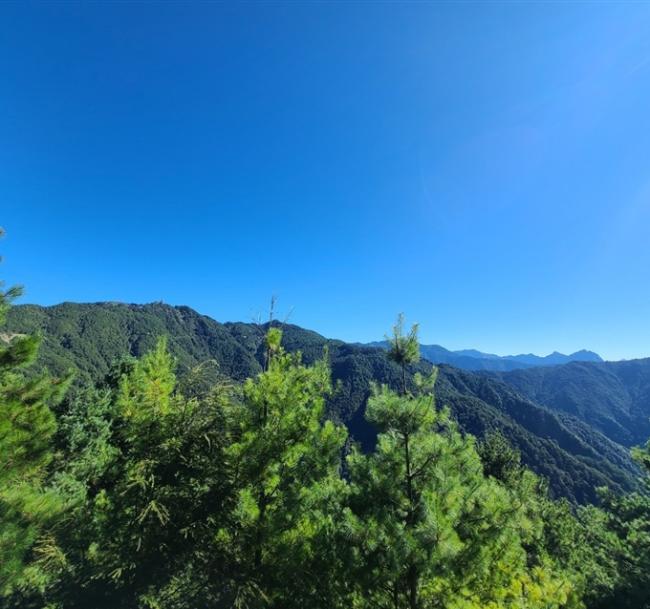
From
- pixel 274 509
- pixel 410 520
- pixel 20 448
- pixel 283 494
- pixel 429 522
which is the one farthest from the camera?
pixel 283 494

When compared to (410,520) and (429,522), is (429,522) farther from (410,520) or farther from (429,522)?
(410,520)

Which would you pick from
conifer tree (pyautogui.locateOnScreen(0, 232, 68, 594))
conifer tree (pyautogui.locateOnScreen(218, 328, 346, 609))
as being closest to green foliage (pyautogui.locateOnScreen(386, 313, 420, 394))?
conifer tree (pyautogui.locateOnScreen(218, 328, 346, 609))

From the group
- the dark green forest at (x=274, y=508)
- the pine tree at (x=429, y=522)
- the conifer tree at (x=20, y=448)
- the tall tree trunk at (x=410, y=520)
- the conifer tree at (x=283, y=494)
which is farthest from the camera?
the conifer tree at (x=283, y=494)

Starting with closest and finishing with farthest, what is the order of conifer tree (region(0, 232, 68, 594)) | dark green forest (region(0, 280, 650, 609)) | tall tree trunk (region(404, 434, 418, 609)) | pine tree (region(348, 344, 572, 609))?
pine tree (region(348, 344, 572, 609)) < tall tree trunk (region(404, 434, 418, 609)) < dark green forest (region(0, 280, 650, 609)) < conifer tree (region(0, 232, 68, 594))

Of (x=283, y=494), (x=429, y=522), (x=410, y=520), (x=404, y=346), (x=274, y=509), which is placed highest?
(x=404, y=346)

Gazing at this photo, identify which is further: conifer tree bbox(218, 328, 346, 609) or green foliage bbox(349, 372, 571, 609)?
conifer tree bbox(218, 328, 346, 609)

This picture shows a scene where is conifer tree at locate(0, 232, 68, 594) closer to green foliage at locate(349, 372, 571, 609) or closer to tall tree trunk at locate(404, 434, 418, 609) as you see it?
green foliage at locate(349, 372, 571, 609)

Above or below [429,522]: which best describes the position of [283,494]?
below

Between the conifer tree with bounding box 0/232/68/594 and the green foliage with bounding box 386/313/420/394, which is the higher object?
the green foliage with bounding box 386/313/420/394

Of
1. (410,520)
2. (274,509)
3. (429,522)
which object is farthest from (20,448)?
(429,522)

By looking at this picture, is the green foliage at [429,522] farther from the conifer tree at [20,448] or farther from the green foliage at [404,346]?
the conifer tree at [20,448]

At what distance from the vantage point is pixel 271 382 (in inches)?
279

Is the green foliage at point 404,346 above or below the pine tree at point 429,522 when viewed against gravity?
above

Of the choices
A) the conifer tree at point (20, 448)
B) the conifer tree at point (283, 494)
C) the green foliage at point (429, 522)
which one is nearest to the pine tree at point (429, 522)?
the green foliage at point (429, 522)
